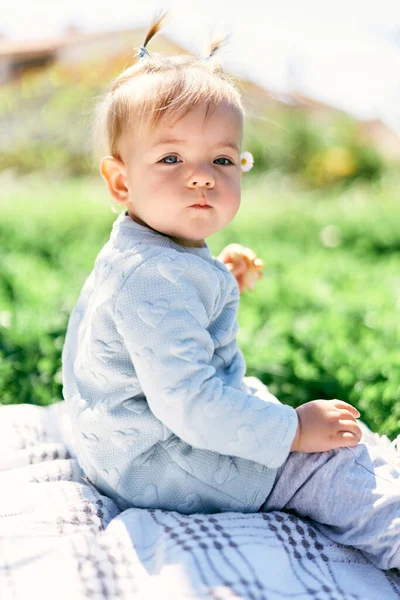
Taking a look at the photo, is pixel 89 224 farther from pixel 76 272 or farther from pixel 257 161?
pixel 257 161

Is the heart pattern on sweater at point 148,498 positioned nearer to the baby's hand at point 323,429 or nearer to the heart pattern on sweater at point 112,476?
the heart pattern on sweater at point 112,476

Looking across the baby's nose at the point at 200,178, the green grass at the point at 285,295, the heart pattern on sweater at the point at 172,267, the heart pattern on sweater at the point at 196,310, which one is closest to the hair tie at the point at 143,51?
the baby's nose at the point at 200,178

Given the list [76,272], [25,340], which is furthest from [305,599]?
[76,272]

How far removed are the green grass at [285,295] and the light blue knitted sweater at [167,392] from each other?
87cm

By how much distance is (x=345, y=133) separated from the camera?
11.9m

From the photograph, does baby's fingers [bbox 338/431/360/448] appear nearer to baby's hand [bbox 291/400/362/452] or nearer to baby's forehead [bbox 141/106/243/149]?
baby's hand [bbox 291/400/362/452]

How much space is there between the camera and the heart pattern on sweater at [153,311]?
1.65m

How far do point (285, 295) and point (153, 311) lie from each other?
2.32m

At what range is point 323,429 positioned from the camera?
5.68ft

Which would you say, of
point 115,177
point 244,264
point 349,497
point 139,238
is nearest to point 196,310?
point 139,238

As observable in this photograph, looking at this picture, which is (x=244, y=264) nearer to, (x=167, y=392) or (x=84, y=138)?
(x=167, y=392)

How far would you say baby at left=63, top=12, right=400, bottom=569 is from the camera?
165cm

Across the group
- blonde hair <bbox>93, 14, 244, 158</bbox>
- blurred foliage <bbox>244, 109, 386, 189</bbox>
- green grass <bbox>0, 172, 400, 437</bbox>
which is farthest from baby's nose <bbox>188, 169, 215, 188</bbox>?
blurred foliage <bbox>244, 109, 386, 189</bbox>

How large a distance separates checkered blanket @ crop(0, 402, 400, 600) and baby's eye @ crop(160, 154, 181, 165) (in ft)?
2.73
